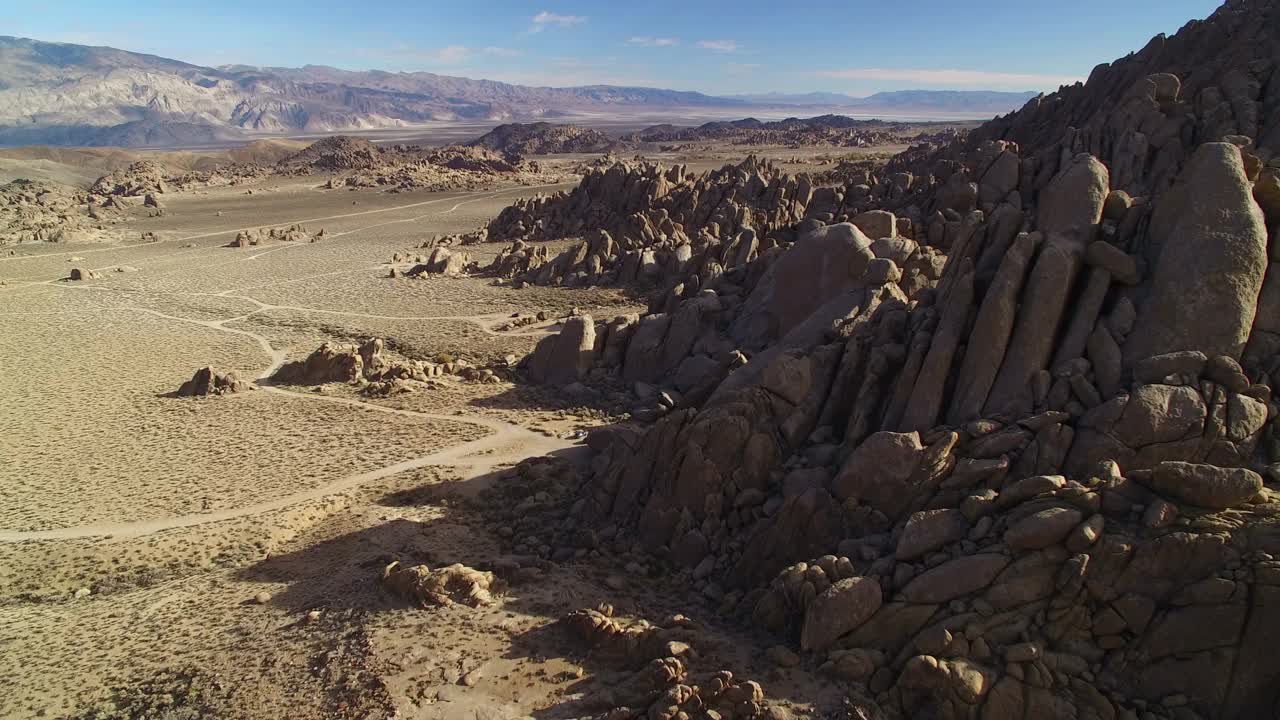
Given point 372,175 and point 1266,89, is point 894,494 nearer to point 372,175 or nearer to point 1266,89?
point 1266,89

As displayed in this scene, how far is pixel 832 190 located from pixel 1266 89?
2226 cm

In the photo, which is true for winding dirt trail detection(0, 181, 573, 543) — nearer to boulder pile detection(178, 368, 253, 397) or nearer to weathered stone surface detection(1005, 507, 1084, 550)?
boulder pile detection(178, 368, 253, 397)

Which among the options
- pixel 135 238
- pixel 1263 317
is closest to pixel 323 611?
pixel 1263 317

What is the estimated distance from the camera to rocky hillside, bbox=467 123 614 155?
17912cm

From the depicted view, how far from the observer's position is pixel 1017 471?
1251 cm

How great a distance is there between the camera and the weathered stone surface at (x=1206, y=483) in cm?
1027

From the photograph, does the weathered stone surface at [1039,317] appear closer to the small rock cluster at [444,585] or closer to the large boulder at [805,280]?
the large boulder at [805,280]

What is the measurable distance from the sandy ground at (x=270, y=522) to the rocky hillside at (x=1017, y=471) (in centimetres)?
177

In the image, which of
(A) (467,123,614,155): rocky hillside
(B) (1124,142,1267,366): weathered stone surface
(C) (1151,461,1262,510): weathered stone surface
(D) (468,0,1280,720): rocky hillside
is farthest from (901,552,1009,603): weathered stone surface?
(A) (467,123,614,155): rocky hillside

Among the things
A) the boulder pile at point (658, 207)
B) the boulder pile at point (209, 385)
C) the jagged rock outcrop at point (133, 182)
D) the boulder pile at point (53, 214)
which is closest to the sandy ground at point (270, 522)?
the boulder pile at point (209, 385)

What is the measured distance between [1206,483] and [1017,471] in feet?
8.56

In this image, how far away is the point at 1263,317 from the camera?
1249 cm

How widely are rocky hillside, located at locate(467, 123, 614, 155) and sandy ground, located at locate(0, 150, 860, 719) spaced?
141 m

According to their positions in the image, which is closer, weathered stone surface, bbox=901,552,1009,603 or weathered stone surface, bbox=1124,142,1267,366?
weathered stone surface, bbox=901,552,1009,603
